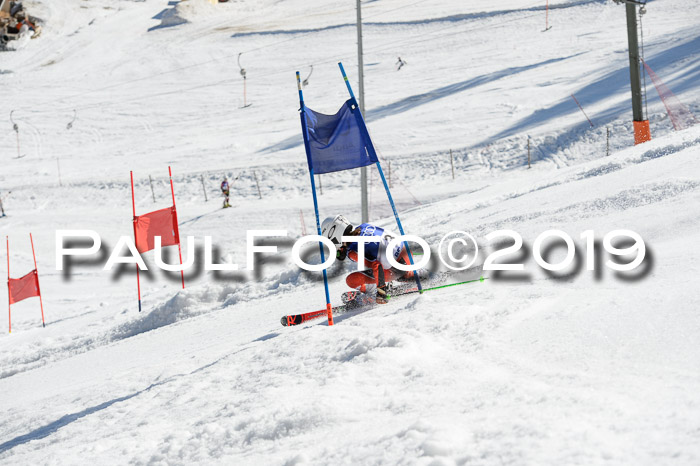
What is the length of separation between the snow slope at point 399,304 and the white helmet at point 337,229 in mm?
954

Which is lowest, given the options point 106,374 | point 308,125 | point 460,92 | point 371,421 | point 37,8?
point 106,374

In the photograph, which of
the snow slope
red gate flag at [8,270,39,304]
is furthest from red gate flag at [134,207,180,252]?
red gate flag at [8,270,39,304]

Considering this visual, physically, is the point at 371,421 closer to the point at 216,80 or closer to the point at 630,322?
the point at 630,322

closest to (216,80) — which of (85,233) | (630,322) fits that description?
(85,233)

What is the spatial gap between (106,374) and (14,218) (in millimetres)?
21729

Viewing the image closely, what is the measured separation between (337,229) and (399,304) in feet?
3.75

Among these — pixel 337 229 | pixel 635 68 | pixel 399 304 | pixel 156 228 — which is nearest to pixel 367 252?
pixel 337 229

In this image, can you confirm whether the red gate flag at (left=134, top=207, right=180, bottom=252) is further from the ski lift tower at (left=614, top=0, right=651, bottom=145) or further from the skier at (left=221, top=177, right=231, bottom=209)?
the ski lift tower at (left=614, top=0, right=651, bottom=145)

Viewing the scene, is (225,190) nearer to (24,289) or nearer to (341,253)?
(24,289)

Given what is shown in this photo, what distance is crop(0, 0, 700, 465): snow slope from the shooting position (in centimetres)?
409

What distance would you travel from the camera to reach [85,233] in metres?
25.3

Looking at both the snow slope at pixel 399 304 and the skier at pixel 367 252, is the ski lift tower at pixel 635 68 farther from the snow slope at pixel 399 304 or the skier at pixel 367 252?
the skier at pixel 367 252

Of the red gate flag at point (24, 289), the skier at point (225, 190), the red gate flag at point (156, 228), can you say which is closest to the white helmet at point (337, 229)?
the red gate flag at point (156, 228)

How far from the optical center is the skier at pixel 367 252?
785cm
